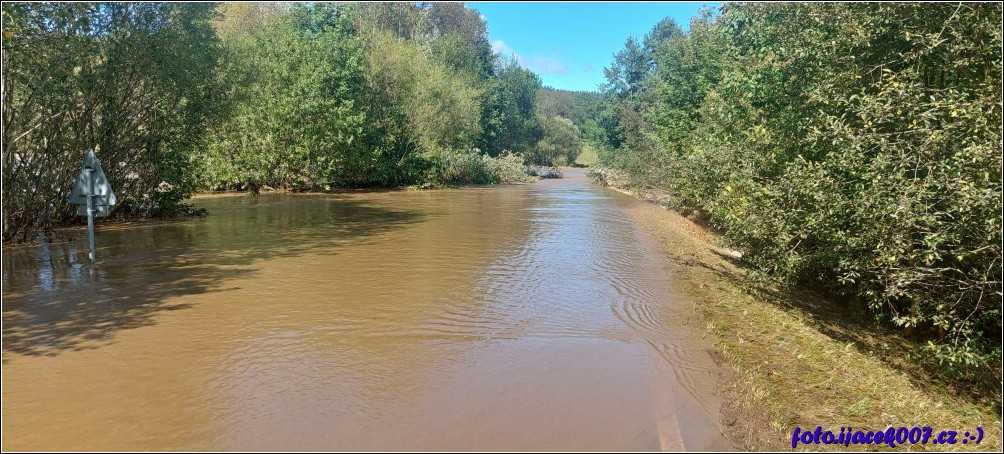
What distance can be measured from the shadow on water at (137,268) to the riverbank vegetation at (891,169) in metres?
8.24

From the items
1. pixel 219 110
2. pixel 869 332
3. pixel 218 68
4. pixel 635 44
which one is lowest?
pixel 869 332

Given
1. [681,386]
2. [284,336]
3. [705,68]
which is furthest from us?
[705,68]

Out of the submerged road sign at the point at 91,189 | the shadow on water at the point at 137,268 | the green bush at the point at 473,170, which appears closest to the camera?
the shadow on water at the point at 137,268

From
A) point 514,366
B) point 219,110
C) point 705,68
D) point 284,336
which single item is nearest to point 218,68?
point 219,110

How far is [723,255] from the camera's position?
15.1m

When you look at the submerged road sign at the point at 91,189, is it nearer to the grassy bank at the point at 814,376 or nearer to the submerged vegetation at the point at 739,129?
the submerged vegetation at the point at 739,129

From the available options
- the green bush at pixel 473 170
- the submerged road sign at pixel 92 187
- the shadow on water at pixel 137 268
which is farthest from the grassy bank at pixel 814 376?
the green bush at pixel 473 170

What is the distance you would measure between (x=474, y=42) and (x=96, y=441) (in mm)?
65928

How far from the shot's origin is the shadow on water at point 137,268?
24.3 ft

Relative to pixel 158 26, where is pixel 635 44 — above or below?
above

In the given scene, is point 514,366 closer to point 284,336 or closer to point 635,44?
point 284,336

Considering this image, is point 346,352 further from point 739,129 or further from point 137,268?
point 739,129

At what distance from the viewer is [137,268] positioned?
11.0 m

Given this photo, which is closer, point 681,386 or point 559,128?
point 681,386
